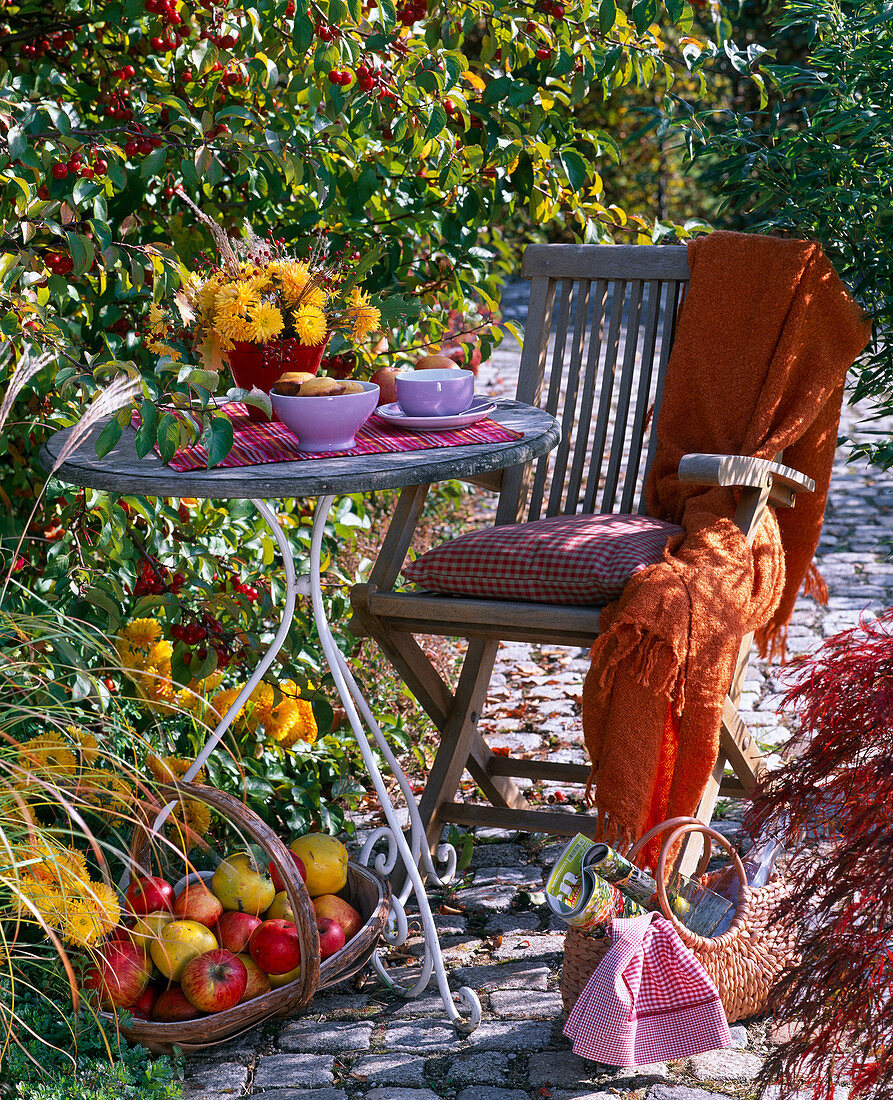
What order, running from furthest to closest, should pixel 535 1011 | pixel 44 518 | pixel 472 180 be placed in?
1. pixel 472 180
2. pixel 44 518
3. pixel 535 1011

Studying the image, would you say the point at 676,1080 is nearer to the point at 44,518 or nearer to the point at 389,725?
the point at 389,725

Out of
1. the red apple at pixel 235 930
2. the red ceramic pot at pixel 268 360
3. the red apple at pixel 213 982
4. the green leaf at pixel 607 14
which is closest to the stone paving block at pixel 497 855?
Result: the red apple at pixel 235 930

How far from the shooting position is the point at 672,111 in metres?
3.06

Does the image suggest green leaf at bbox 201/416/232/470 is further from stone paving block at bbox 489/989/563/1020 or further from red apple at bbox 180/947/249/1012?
stone paving block at bbox 489/989/563/1020

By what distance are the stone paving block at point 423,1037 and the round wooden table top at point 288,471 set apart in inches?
39.3

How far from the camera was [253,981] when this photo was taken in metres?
2.18

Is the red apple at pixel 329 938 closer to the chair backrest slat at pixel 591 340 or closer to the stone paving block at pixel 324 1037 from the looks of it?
the stone paving block at pixel 324 1037

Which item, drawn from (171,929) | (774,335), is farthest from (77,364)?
(774,335)

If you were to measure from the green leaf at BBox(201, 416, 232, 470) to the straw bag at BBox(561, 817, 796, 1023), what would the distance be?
3.20ft

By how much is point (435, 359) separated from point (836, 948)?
1320 millimetres

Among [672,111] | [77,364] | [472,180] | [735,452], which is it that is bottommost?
[735,452]

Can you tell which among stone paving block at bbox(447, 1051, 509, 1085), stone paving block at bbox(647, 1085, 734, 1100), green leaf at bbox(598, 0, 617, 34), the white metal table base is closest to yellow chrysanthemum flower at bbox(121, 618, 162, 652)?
the white metal table base

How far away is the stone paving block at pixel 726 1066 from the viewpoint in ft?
6.77

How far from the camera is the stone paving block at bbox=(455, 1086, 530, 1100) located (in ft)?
6.59
